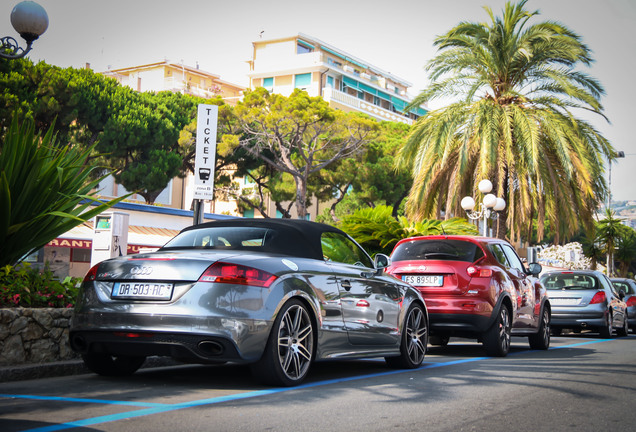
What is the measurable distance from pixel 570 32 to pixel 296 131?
24.5 metres

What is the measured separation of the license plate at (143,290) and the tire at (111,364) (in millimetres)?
658

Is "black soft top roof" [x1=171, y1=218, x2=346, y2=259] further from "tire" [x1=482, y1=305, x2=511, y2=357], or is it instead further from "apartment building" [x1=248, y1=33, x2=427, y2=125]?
"apartment building" [x1=248, y1=33, x2=427, y2=125]

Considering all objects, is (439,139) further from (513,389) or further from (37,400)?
(37,400)

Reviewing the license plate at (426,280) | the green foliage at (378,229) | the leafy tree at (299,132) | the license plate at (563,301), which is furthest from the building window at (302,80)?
the license plate at (426,280)

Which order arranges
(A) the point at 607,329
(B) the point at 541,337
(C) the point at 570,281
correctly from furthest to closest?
(C) the point at 570,281, (A) the point at 607,329, (B) the point at 541,337

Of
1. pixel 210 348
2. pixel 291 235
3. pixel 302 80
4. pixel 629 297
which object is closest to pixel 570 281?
pixel 629 297

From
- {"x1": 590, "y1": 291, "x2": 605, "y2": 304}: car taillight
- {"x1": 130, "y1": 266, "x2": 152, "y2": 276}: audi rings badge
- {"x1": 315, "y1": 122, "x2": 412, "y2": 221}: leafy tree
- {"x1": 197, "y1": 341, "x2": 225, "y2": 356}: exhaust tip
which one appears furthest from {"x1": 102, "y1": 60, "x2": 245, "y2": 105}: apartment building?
{"x1": 197, "y1": 341, "x2": 225, "y2": 356}: exhaust tip

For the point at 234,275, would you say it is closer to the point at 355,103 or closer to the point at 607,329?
the point at 607,329

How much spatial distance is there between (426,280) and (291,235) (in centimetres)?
387

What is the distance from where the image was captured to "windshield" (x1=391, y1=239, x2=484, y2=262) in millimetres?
10852

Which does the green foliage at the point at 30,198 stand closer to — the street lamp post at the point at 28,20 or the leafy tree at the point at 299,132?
the street lamp post at the point at 28,20

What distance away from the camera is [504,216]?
1002 inches

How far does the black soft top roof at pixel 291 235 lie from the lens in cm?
720

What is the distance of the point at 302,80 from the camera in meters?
85.1
